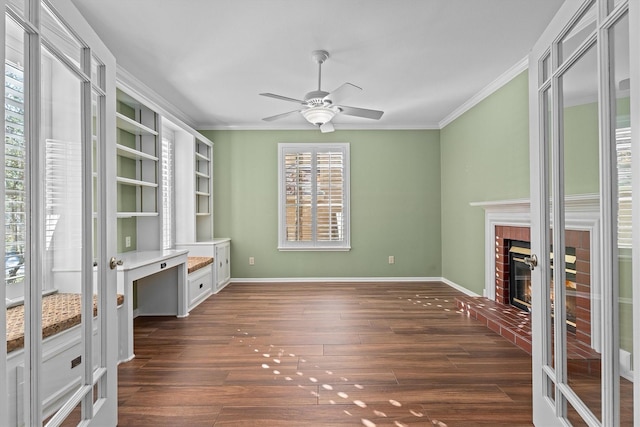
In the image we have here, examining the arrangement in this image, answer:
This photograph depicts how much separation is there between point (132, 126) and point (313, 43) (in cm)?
191

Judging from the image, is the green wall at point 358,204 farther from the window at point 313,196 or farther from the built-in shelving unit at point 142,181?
the built-in shelving unit at point 142,181

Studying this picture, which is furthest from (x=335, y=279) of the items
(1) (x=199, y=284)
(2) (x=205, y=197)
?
(2) (x=205, y=197)

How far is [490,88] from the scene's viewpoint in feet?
12.9

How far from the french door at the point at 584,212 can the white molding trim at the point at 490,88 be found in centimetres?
196

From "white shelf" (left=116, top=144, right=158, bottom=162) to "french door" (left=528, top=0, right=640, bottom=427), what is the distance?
10.3 feet

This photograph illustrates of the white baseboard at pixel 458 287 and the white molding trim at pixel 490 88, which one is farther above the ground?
the white molding trim at pixel 490 88

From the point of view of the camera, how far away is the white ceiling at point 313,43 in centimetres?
242

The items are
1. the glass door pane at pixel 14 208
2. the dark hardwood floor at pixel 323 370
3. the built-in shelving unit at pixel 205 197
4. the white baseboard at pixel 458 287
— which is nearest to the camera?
the glass door pane at pixel 14 208

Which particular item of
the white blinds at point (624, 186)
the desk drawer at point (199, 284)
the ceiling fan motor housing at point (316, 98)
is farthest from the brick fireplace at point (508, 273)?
the desk drawer at point (199, 284)

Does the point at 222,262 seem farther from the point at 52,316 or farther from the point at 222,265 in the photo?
the point at 52,316

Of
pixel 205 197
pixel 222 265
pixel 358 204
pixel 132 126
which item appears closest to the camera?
pixel 132 126

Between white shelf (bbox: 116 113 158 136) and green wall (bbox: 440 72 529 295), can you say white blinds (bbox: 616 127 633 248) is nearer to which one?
green wall (bbox: 440 72 529 295)

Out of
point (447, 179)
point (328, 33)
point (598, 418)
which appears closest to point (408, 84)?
point (328, 33)

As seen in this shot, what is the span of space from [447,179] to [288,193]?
101 inches
